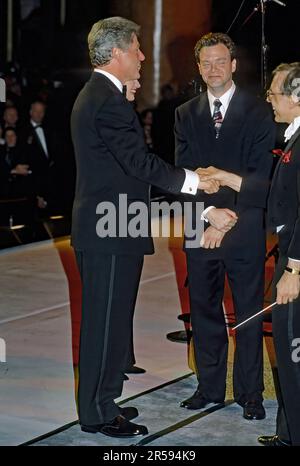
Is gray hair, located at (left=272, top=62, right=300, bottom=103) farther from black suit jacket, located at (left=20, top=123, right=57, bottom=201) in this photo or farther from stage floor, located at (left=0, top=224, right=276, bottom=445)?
black suit jacket, located at (left=20, top=123, right=57, bottom=201)

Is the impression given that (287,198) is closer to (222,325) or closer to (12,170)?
(222,325)

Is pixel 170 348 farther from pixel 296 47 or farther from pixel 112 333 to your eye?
pixel 296 47

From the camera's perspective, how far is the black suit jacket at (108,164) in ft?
14.4

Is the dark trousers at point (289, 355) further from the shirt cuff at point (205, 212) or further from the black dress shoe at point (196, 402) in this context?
the black dress shoe at point (196, 402)

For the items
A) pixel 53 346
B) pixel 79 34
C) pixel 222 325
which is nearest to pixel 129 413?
pixel 222 325

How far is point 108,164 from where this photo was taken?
447 cm

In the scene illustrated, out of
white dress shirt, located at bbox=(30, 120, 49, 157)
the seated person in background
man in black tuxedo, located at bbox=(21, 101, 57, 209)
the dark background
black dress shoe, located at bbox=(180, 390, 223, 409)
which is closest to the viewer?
black dress shoe, located at bbox=(180, 390, 223, 409)

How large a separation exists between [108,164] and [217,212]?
1.96 feet

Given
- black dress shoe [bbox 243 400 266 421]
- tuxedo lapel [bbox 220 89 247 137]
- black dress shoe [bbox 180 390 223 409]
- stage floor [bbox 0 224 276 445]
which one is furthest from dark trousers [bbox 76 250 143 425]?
tuxedo lapel [bbox 220 89 247 137]

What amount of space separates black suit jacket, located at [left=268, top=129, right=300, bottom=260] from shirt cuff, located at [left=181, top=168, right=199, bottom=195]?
1.35 ft

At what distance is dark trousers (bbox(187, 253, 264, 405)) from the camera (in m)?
4.91

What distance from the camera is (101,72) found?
4.52 meters
